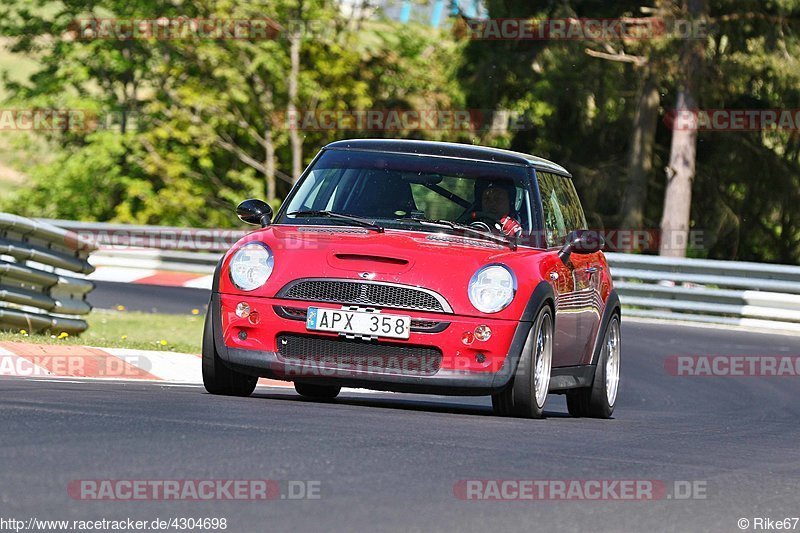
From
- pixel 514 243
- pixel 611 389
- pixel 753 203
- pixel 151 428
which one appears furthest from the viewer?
pixel 753 203

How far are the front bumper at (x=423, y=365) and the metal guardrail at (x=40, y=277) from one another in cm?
434

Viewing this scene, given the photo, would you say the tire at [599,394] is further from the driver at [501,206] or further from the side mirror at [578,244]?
the driver at [501,206]

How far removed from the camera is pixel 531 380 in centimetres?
863

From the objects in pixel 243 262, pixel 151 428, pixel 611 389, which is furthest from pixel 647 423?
pixel 151 428

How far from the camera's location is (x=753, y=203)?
35.6 metres

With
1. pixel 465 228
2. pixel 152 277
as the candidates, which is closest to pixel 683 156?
pixel 152 277

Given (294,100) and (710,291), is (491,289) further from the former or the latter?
(294,100)

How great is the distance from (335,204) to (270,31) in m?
31.5

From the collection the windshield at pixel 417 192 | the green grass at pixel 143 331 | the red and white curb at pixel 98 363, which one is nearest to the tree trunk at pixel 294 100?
the green grass at pixel 143 331

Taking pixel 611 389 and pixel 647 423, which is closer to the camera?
pixel 647 423

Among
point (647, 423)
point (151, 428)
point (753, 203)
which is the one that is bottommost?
point (753, 203)

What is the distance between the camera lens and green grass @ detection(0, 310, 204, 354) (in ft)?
40.8

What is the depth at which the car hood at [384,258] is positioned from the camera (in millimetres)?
8477

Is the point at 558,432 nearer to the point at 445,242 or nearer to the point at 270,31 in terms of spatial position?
the point at 445,242
